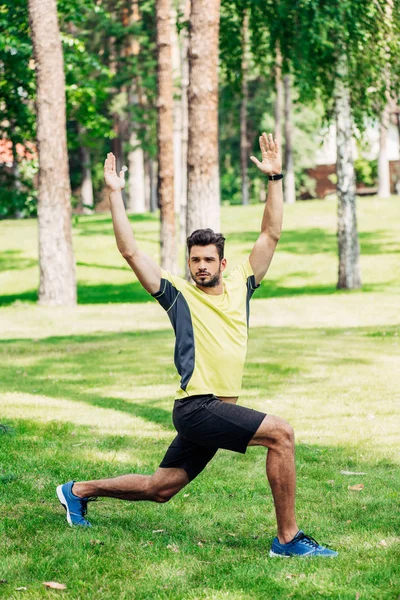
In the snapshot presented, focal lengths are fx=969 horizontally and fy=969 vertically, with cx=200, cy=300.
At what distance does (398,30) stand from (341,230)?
485 centimetres

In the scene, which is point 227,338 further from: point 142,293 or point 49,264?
point 142,293

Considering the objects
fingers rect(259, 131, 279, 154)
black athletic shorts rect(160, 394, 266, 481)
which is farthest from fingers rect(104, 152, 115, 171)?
black athletic shorts rect(160, 394, 266, 481)

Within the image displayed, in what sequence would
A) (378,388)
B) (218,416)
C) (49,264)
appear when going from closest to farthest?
(218,416) < (378,388) < (49,264)

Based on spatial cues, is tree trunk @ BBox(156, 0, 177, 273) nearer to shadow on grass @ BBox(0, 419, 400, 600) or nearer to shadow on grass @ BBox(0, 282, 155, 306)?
shadow on grass @ BBox(0, 282, 155, 306)

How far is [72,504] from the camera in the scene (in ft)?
20.3

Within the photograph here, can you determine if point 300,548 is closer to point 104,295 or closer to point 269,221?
point 269,221

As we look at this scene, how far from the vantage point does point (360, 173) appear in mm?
67562

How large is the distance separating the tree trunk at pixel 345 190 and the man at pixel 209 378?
58.5 feet

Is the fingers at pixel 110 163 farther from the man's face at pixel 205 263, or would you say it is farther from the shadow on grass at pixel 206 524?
the shadow on grass at pixel 206 524

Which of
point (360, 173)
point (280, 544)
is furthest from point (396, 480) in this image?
point (360, 173)

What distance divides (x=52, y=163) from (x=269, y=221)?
15234 millimetres

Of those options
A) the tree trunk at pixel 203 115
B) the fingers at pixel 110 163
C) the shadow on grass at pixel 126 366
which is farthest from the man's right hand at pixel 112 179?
the tree trunk at pixel 203 115

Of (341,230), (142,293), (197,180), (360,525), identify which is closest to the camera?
(360,525)

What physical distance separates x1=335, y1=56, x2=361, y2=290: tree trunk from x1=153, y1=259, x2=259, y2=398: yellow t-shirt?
17.9m
